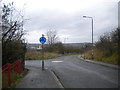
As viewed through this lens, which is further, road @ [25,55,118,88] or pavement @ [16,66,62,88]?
road @ [25,55,118,88]

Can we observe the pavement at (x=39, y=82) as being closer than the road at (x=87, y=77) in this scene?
Yes

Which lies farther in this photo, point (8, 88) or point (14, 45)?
point (14, 45)

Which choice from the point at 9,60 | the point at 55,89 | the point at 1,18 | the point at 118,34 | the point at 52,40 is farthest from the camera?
the point at 52,40

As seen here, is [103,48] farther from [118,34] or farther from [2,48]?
[2,48]

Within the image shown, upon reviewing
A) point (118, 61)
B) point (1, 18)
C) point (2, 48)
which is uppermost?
→ point (1, 18)

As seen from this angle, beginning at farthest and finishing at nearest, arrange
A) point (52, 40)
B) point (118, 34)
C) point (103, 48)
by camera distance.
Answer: point (52, 40) → point (103, 48) → point (118, 34)

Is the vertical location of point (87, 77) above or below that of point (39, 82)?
below

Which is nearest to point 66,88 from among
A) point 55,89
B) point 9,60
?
point 55,89

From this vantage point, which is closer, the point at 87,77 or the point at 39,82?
the point at 39,82

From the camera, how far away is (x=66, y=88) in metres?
10.4

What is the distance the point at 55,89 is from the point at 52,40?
76019mm

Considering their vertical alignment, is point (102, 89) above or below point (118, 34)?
below

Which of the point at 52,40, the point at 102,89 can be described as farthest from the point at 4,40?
the point at 52,40

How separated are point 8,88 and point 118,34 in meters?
17.5
